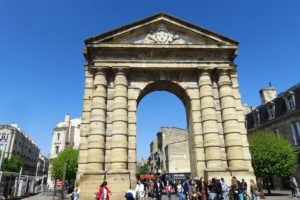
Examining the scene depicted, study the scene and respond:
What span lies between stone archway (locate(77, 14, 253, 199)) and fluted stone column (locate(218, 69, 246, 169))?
62 millimetres

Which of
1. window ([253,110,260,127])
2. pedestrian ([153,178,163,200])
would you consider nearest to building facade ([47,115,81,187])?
window ([253,110,260,127])

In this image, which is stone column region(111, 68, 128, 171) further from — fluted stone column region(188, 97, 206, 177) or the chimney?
the chimney

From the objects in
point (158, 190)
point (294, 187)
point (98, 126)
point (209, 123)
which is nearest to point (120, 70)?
point (98, 126)

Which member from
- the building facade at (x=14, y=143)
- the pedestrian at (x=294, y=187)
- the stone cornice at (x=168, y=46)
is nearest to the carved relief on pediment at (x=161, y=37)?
the stone cornice at (x=168, y=46)

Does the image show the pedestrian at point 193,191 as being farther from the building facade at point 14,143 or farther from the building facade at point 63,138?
the building facade at point 63,138

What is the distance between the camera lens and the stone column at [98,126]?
52.6 ft

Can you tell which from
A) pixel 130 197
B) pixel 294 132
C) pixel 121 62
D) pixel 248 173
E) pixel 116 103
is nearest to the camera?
pixel 130 197

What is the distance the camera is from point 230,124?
17438mm

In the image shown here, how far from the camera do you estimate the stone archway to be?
643 inches

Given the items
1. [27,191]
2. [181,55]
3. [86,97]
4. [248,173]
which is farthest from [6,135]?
[248,173]

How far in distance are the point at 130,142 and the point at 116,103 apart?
9.30 ft

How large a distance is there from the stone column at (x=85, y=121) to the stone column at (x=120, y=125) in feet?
6.63

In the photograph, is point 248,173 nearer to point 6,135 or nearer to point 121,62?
point 121,62

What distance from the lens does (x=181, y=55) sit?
752 inches
